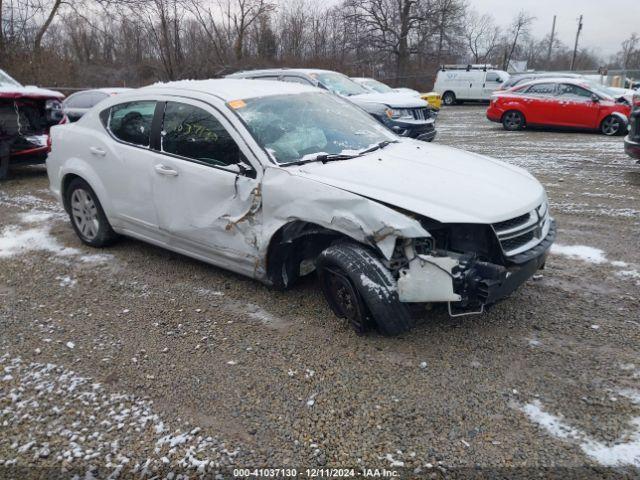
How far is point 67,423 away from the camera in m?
2.71

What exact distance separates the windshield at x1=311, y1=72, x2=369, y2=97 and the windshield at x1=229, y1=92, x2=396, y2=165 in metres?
6.36

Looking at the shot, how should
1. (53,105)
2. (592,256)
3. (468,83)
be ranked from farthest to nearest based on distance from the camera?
(468,83), (53,105), (592,256)

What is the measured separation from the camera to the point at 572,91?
534 inches

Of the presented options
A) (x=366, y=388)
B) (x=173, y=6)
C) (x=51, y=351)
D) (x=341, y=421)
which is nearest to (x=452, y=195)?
(x=366, y=388)

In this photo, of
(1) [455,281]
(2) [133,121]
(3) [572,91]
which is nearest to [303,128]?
(2) [133,121]

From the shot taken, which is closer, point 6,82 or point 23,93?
point 23,93

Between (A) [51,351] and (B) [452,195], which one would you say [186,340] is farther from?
(B) [452,195]

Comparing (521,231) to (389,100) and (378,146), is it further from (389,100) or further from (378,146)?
(389,100)

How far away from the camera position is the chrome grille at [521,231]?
316 centimetres

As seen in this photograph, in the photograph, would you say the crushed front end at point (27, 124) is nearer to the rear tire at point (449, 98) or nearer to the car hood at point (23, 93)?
the car hood at point (23, 93)

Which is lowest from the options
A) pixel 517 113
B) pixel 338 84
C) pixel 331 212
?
pixel 517 113

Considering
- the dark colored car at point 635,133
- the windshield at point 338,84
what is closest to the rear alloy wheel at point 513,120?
the windshield at point 338,84

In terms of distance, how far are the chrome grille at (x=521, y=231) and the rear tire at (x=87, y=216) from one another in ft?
12.1

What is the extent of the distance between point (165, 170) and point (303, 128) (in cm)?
116
